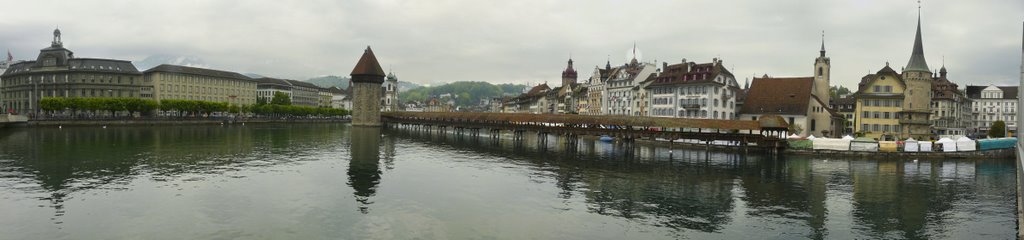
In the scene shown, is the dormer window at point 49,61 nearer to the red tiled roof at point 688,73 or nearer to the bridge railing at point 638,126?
the bridge railing at point 638,126

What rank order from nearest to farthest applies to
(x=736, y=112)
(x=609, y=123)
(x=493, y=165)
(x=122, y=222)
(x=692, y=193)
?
(x=122, y=222), (x=692, y=193), (x=493, y=165), (x=609, y=123), (x=736, y=112)

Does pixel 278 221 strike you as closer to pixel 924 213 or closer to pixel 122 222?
pixel 122 222

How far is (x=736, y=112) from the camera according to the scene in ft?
287

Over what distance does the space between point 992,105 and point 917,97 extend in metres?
50.6

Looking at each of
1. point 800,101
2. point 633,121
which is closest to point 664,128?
point 633,121

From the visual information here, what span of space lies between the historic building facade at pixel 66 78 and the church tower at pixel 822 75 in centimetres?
12807

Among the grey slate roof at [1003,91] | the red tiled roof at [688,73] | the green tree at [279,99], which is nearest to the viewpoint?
the red tiled roof at [688,73]

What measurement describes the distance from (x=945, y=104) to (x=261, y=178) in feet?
332

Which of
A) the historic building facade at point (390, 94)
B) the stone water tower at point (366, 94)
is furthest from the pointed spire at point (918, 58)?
the historic building facade at point (390, 94)

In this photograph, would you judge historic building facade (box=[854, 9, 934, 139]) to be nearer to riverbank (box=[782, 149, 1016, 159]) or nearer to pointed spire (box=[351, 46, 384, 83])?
riverbank (box=[782, 149, 1016, 159])

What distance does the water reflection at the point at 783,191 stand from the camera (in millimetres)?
23156

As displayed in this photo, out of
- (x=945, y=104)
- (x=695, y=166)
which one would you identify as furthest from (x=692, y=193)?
(x=945, y=104)

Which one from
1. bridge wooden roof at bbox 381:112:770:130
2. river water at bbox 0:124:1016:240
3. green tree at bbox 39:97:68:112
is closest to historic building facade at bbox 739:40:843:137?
bridge wooden roof at bbox 381:112:770:130

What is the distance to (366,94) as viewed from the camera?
119 metres
